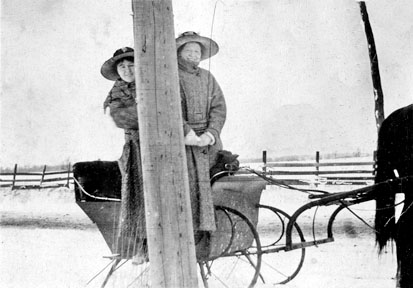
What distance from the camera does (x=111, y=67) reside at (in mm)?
3670

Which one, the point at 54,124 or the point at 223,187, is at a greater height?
the point at 54,124

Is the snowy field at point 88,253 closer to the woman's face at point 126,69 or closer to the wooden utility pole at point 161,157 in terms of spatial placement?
the wooden utility pole at point 161,157

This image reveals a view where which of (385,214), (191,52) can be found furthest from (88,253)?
(385,214)

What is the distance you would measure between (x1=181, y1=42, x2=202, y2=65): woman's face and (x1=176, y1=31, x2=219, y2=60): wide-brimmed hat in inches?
1.4

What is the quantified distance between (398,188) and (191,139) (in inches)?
60.7

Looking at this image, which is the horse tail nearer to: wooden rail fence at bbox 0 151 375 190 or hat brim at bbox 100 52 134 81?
wooden rail fence at bbox 0 151 375 190

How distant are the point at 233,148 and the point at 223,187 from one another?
0.98m

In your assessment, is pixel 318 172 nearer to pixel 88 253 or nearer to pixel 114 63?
pixel 88 253

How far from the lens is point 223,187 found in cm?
369

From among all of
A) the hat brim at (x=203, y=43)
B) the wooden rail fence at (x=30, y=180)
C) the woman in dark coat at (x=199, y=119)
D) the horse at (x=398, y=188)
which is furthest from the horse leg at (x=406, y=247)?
the wooden rail fence at (x=30, y=180)

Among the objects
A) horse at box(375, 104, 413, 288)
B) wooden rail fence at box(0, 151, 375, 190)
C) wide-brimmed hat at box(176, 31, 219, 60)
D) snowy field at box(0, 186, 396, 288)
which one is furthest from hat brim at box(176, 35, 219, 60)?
wooden rail fence at box(0, 151, 375, 190)

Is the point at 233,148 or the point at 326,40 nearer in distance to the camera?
the point at 233,148

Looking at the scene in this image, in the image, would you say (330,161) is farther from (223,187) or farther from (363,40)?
(223,187)

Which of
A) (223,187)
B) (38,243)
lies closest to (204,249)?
(223,187)
